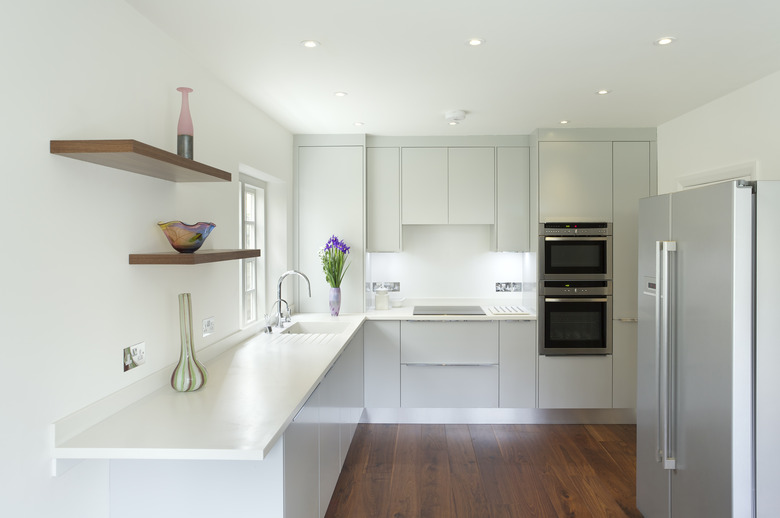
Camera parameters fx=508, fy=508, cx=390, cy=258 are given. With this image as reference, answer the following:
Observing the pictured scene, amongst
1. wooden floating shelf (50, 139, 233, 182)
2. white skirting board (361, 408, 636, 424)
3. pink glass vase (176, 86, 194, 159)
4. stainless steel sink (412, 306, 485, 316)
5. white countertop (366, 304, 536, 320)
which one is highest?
pink glass vase (176, 86, 194, 159)

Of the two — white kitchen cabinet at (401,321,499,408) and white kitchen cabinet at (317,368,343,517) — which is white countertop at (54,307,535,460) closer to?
white kitchen cabinet at (317,368,343,517)

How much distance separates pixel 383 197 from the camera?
441 cm

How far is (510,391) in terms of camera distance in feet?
13.8

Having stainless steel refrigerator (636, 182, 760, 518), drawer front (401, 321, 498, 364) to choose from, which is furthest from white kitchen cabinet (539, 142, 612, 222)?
stainless steel refrigerator (636, 182, 760, 518)

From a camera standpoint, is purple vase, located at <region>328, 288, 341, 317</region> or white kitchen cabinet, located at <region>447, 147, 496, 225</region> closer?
purple vase, located at <region>328, 288, 341, 317</region>

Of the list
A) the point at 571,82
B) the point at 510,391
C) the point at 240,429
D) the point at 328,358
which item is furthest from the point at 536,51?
the point at 510,391

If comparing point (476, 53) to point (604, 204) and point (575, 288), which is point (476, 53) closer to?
point (604, 204)

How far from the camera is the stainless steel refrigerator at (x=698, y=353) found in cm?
204

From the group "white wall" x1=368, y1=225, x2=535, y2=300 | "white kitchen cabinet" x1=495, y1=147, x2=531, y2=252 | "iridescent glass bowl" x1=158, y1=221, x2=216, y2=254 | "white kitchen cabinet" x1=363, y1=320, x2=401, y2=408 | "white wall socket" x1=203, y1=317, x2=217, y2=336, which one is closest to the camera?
"iridescent glass bowl" x1=158, y1=221, x2=216, y2=254

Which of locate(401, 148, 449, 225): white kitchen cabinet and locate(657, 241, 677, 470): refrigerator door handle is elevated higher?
locate(401, 148, 449, 225): white kitchen cabinet

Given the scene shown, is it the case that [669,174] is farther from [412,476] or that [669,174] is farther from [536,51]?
[412,476]

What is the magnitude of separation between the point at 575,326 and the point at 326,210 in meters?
2.29

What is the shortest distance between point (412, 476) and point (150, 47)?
2841mm

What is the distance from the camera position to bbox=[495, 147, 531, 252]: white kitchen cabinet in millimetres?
4355
